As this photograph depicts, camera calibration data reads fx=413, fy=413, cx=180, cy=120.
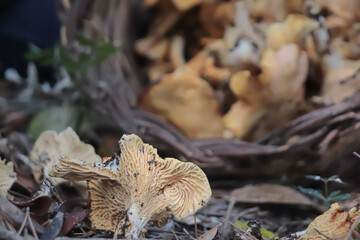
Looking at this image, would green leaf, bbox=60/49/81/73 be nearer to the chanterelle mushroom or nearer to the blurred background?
the blurred background

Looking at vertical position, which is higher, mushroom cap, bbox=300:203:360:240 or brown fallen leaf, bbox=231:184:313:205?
brown fallen leaf, bbox=231:184:313:205

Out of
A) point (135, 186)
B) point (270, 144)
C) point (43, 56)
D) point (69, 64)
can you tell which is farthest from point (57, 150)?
point (43, 56)

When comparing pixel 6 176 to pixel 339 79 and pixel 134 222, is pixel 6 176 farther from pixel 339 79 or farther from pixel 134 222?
pixel 339 79

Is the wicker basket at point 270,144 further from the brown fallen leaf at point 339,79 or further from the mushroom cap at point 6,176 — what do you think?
the mushroom cap at point 6,176

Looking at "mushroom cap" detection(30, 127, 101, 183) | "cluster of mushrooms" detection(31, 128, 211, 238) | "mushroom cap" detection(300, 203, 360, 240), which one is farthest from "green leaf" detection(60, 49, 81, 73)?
"mushroom cap" detection(300, 203, 360, 240)


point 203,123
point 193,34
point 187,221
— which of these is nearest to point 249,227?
point 187,221

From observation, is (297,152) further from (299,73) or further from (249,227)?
(249,227)
